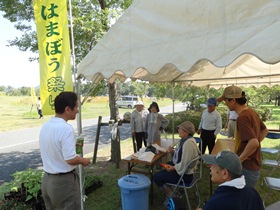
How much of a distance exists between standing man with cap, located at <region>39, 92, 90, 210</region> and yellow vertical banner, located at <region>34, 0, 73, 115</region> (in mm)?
1117

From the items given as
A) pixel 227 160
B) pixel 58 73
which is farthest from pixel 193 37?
pixel 58 73

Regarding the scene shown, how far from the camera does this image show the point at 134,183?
3273 mm

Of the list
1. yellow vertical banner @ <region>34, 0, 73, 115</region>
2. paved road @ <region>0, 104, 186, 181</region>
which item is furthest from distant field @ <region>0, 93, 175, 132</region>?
paved road @ <region>0, 104, 186, 181</region>

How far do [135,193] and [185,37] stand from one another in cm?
231

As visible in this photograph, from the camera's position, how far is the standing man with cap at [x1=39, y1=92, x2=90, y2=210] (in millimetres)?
2273

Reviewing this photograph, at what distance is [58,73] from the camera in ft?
11.2

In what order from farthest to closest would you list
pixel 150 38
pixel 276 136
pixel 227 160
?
pixel 276 136
pixel 150 38
pixel 227 160

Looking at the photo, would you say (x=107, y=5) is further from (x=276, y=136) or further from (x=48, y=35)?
(x=276, y=136)

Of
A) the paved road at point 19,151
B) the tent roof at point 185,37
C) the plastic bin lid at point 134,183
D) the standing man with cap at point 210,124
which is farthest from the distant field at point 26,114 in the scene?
the standing man with cap at point 210,124

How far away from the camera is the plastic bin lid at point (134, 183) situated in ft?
10.4

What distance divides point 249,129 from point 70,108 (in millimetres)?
1953

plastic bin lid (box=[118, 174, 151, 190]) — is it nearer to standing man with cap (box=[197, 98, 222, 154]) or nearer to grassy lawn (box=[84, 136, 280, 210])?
grassy lawn (box=[84, 136, 280, 210])

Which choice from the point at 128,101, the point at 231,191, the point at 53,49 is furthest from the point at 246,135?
the point at 128,101

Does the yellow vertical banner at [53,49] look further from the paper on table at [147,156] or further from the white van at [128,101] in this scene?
the white van at [128,101]
